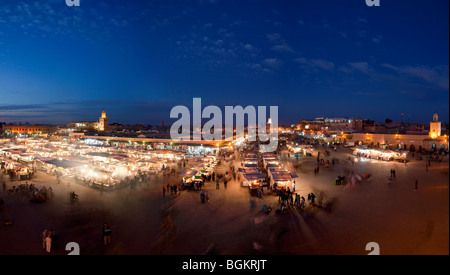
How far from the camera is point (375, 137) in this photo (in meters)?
29.5

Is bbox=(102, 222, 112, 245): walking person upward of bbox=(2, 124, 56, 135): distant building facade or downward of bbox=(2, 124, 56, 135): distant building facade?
downward

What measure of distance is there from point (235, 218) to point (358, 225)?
3.45 meters

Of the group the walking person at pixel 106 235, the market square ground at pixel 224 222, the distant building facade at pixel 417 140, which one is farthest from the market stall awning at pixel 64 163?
the distant building facade at pixel 417 140

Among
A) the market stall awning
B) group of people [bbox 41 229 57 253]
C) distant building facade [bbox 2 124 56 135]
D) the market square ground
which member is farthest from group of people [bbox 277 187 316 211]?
distant building facade [bbox 2 124 56 135]

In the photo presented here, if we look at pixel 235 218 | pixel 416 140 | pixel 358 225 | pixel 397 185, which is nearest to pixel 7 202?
pixel 235 218

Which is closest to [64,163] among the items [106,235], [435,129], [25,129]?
[106,235]

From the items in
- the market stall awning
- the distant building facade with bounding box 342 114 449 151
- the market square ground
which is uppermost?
the distant building facade with bounding box 342 114 449 151

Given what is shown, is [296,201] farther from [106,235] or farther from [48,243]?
[48,243]

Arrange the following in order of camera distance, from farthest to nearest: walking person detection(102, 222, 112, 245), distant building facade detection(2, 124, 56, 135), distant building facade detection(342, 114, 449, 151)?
distant building facade detection(2, 124, 56, 135)
distant building facade detection(342, 114, 449, 151)
walking person detection(102, 222, 112, 245)

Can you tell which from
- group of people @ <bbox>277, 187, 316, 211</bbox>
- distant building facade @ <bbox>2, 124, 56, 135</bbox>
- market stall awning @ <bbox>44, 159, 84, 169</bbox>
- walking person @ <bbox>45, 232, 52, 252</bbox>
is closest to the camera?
walking person @ <bbox>45, 232, 52, 252</bbox>

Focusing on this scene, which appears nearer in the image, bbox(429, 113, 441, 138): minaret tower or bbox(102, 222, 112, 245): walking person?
bbox(102, 222, 112, 245): walking person

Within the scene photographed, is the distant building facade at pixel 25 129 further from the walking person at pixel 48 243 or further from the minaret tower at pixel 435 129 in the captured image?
the minaret tower at pixel 435 129

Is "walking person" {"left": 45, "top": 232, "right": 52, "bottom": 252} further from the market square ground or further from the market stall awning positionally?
the market stall awning
